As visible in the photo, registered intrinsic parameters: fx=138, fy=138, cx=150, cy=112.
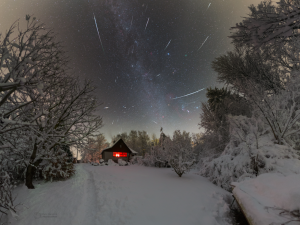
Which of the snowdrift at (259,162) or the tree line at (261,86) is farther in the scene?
the snowdrift at (259,162)

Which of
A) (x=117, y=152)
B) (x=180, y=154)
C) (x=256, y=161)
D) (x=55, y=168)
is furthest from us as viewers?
(x=117, y=152)

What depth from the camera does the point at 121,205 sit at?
16.4ft

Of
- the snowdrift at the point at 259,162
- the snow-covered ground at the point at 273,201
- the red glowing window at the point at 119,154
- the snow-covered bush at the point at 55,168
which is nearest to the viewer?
the snow-covered ground at the point at 273,201

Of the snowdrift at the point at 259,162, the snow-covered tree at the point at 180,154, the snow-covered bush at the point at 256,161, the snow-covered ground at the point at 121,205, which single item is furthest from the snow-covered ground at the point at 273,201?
the snow-covered tree at the point at 180,154

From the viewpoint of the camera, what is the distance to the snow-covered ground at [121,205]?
429 centimetres

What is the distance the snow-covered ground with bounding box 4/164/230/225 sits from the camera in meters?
4.29

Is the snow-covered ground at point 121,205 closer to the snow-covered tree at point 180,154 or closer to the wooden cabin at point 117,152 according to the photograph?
the snow-covered tree at point 180,154

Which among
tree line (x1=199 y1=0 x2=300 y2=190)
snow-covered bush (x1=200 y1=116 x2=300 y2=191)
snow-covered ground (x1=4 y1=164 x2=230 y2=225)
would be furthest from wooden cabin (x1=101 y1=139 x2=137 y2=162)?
snow-covered bush (x1=200 y1=116 x2=300 y2=191)

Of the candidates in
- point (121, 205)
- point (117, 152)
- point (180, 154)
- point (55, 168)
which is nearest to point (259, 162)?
point (180, 154)

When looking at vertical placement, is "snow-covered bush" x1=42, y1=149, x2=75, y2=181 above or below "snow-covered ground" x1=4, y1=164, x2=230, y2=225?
above

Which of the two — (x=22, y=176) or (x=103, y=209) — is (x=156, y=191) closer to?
(x=103, y=209)

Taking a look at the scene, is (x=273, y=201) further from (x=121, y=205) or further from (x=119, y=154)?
(x=119, y=154)

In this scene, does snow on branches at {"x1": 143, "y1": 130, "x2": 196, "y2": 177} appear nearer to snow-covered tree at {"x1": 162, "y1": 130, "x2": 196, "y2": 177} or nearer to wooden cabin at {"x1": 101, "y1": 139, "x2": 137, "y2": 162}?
snow-covered tree at {"x1": 162, "y1": 130, "x2": 196, "y2": 177}

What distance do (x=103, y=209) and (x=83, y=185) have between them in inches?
132
